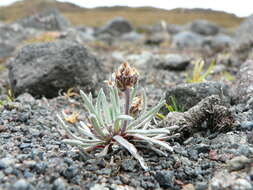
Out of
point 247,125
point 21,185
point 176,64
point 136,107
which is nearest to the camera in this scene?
point 21,185

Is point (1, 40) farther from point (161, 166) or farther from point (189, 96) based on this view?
point (161, 166)

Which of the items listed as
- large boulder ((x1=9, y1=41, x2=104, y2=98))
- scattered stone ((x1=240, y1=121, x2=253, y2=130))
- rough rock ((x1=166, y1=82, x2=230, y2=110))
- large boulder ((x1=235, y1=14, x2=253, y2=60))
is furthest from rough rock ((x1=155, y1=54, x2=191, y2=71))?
scattered stone ((x1=240, y1=121, x2=253, y2=130))

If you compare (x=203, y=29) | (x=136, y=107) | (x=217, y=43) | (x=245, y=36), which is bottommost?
(x=217, y=43)

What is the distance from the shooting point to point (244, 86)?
3883mm

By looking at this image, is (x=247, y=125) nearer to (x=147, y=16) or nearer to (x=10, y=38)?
(x=10, y=38)

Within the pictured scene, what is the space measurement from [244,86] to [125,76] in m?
2.34

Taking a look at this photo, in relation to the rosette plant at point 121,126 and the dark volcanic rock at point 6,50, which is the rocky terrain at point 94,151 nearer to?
the rosette plant at point 121,126

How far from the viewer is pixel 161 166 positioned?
2.20 meters

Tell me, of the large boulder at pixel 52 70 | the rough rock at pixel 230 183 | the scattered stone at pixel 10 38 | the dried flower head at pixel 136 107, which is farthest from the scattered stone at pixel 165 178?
the scattered stone at pixel 10 38

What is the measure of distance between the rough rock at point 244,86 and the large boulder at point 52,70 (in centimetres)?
230

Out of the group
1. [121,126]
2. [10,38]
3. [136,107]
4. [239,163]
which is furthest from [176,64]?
[10,38]

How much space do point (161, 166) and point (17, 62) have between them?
4024 mm

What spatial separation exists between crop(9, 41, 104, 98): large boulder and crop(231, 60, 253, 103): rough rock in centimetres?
230

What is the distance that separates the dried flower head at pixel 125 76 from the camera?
2150mm
